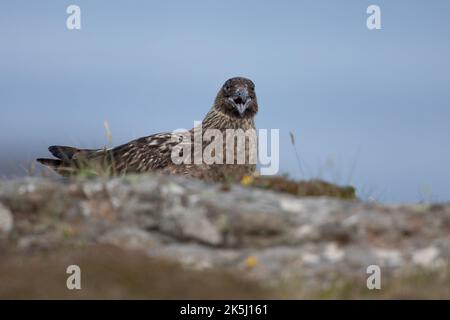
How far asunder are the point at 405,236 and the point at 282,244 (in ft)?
4.72

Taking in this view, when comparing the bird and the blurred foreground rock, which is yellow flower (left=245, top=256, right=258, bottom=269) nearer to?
the blurred foreground rock

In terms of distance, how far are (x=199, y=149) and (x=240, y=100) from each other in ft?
5.49

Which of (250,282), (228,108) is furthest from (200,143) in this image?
(250,282)

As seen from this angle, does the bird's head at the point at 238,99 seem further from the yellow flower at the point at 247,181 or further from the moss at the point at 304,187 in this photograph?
the yellow flower at the point at 247,181

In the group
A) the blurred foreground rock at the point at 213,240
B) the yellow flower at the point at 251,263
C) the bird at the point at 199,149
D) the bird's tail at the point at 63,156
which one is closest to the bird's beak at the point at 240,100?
the bird at the point at 199,149

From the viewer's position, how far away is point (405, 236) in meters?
10.7

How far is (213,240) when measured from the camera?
34.4ft

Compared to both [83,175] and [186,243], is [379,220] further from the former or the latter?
[83,175]

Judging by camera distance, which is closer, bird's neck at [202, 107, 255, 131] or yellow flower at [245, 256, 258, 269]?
yellow flower at [245, 256, 258, 269]

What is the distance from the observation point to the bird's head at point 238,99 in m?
16.6

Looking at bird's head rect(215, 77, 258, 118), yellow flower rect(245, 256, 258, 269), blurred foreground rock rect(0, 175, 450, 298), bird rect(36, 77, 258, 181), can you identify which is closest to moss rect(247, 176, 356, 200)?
blurred foreground rock rect(0, 175, 450, 298)

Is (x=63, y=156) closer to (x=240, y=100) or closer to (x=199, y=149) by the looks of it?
(x=199, y=149)

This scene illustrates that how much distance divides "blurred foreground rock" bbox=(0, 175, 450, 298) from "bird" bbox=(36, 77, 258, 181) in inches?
128

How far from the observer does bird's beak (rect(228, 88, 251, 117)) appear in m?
16.5
